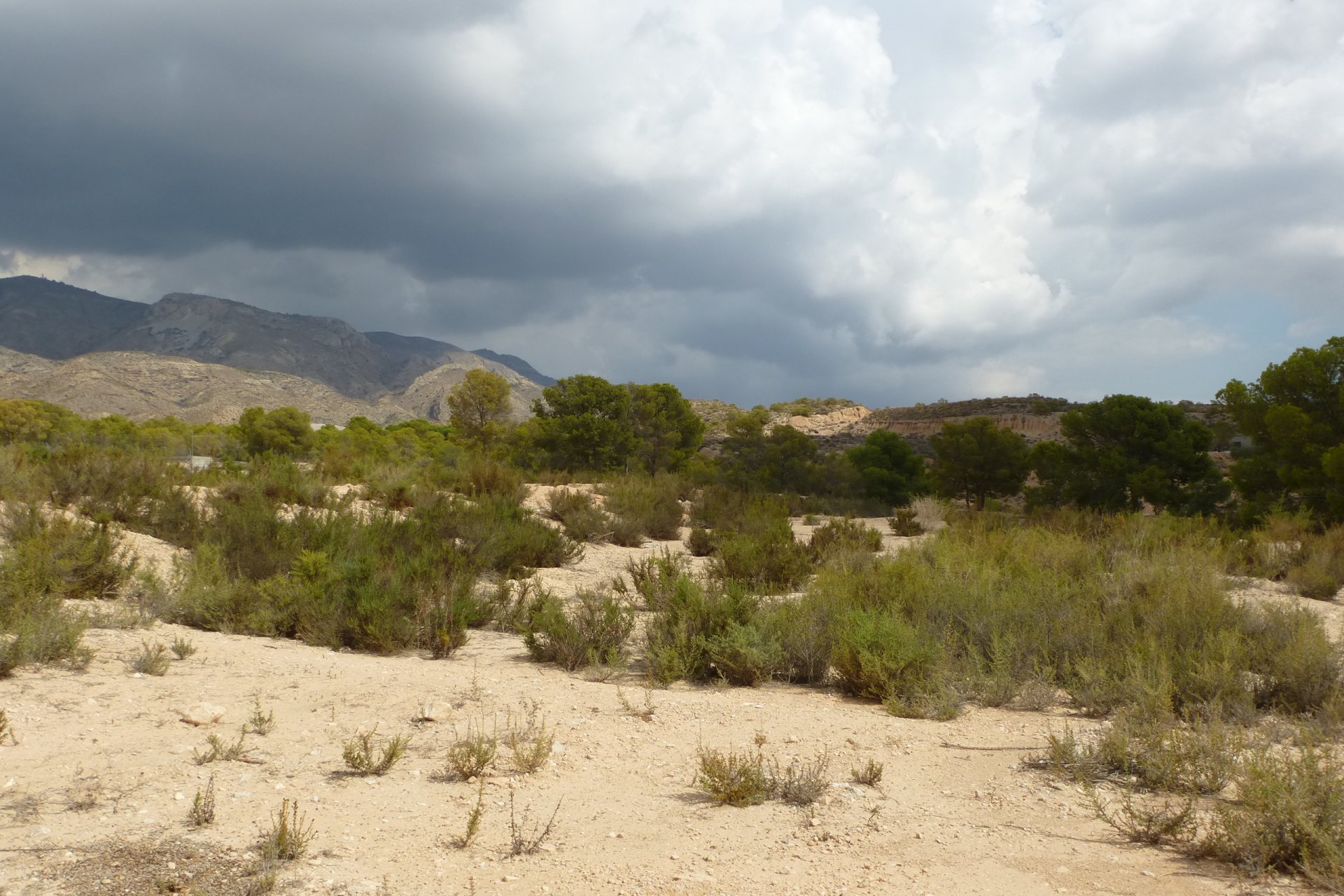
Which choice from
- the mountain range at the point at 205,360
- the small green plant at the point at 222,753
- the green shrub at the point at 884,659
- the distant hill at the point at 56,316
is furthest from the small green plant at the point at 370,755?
the distant hill at the point at 56,316

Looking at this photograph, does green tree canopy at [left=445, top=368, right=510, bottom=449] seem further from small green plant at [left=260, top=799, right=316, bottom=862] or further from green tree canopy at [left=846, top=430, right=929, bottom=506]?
small green plant at [left=260, top=799, right=316, bottom=862]

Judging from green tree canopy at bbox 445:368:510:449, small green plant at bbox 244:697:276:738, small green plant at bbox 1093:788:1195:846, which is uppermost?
green tree canopy at bbox 445:368:510:449

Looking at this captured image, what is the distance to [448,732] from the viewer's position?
524cm

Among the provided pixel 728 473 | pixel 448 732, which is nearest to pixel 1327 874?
pixel 448 732

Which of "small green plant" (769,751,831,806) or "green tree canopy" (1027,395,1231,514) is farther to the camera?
"green tree canopy" (1027,395,1231,514)

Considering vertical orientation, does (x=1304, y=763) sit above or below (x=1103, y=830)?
above

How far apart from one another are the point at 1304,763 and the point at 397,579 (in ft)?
24.9

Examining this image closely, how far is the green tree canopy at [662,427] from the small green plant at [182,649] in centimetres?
2459

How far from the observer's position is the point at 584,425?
98.7 ft

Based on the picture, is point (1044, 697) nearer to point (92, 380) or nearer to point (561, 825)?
point (561, 825)

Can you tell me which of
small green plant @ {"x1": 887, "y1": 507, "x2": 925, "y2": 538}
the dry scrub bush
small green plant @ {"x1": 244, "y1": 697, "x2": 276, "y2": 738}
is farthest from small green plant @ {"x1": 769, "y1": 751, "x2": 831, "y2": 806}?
small green plant @ {"x1": 887, "y1": 507, "x2": 925, "y2": 538}

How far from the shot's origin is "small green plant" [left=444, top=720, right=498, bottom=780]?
4.51 metres

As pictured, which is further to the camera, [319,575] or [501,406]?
[501,406]

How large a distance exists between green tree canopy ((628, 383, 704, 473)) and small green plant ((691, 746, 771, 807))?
88.5 ft
